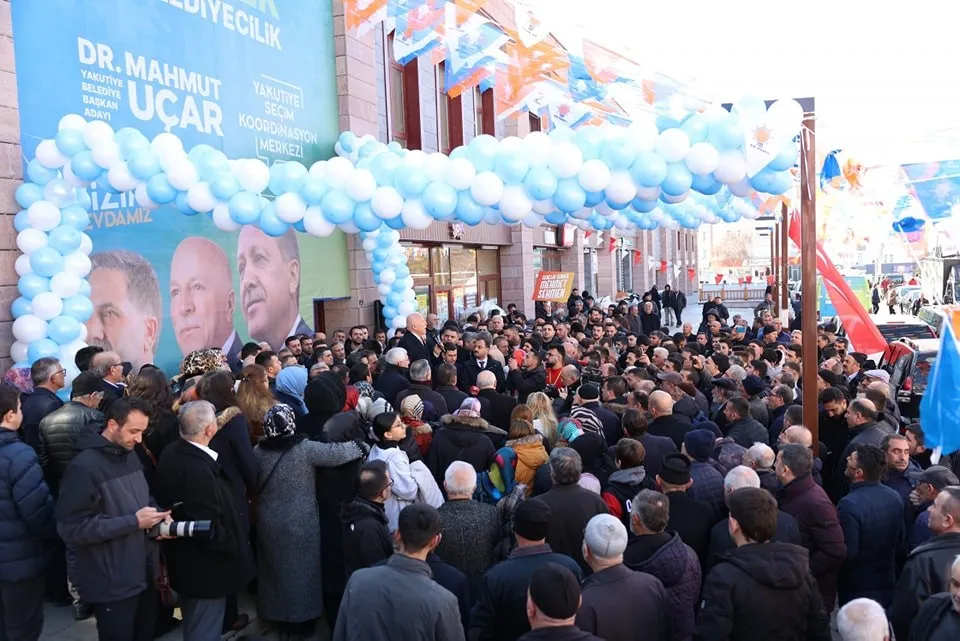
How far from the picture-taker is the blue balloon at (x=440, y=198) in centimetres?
750

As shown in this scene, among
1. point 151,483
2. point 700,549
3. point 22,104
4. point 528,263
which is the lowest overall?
point 700,549

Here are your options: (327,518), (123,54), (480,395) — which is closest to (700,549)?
(327,518)

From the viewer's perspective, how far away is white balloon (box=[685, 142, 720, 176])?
21.2ft

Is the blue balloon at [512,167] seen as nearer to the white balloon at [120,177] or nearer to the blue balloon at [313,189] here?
the blue balloon at [313,189]

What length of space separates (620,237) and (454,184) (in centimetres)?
2870

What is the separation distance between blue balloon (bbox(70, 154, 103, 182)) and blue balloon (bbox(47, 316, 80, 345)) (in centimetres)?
145

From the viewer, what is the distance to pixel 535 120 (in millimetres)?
24750

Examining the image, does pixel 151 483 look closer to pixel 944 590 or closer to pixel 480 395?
pixel 480 395

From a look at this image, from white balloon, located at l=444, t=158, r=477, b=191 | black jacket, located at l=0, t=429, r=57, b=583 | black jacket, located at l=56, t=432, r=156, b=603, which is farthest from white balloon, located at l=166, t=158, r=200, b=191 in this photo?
black jacket, located at l=56, t=432, r=156, b=603

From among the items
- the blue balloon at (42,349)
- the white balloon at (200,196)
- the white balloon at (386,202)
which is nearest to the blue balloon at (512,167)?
the white balloon at (386,202)

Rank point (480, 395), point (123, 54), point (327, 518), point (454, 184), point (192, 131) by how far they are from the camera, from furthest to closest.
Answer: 1. point (192, 131)
2. point (123, 54)
3. point (454, 184)
4. point (480, 395)
5. point (327, 518)

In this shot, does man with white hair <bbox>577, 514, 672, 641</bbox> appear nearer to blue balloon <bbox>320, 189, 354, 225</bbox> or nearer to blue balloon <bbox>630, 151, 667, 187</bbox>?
blue balloon <bbox>630, 151, 667, 187</bbox>

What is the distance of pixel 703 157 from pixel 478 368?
3.87 meters

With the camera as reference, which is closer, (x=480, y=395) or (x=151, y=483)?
(x=151, y=483)
